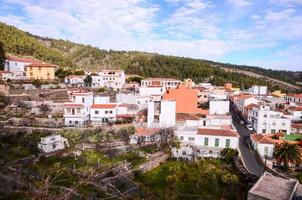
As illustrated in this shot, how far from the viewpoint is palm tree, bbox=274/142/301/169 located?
26953 millimetres

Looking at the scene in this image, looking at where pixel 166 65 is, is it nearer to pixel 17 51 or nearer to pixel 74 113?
pixel 17 51

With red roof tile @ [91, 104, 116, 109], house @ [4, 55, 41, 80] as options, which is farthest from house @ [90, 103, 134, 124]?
house @ [4, 55, 41, 80]

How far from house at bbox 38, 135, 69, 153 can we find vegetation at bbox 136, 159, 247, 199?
8917 mm

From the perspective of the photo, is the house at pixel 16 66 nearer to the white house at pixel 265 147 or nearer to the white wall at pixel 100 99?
the white wall at pixel 100 99

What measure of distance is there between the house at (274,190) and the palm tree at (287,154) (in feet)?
16.8

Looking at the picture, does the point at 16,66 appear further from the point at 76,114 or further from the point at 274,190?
the point at 274,190

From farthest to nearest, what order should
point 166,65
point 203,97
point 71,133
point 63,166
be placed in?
point 166,65, point 203,97, point 71,133, point 63,166

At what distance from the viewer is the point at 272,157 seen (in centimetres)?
3006

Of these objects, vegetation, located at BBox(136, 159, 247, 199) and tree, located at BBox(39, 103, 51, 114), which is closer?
vegetation, located at BBox(136, 159, 247, 199)

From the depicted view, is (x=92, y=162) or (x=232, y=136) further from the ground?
(x=232, y=136)

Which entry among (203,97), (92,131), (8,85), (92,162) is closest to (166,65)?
(203,97)

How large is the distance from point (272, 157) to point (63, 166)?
2101cm

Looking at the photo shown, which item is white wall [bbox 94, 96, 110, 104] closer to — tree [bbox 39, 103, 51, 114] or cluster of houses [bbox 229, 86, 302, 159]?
tree [bbox 39, 103, 51, 114]

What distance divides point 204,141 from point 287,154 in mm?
8101
